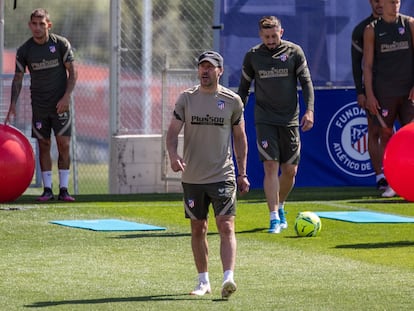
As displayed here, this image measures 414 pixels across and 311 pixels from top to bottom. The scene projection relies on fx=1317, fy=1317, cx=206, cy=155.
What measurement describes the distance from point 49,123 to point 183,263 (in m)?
5.91

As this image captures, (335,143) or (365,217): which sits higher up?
(335,143)

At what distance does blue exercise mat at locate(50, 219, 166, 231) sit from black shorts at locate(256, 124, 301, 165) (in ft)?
4.76

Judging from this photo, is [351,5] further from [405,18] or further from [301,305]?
[301,305]

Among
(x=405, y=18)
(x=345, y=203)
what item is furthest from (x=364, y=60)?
(x=345, y=203)

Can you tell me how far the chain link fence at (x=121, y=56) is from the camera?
2072 centimetres

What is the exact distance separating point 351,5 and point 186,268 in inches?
351

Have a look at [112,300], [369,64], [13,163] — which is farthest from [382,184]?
[112,300]

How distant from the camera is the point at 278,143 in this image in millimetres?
13891

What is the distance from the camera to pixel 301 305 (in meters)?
9.28

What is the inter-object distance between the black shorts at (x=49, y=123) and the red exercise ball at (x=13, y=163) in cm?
97

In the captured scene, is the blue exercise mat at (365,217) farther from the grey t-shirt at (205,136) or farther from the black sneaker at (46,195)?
the grey t-shirt at (205,136)

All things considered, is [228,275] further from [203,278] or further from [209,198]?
[209,198]

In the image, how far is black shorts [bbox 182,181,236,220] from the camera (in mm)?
9969

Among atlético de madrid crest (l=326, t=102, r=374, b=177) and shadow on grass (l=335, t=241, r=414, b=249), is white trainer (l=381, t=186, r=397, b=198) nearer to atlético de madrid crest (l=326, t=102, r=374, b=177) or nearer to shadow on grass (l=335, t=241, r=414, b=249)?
atlético de madrid crest (l=326, t=102, r=374, b=177)
